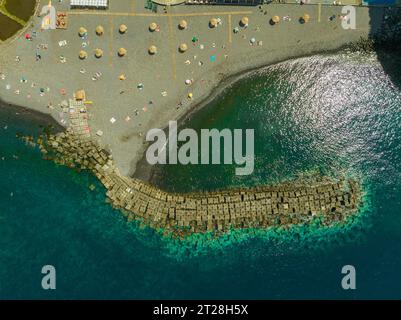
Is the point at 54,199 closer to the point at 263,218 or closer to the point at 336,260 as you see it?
the point at 263,218

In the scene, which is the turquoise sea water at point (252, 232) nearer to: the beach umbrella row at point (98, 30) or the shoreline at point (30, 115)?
the shoreline at point (30, 115)

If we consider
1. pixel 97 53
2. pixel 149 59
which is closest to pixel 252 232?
pixel 149 59

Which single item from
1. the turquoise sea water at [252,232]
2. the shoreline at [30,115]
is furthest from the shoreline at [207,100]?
the shoreline at [30,115]

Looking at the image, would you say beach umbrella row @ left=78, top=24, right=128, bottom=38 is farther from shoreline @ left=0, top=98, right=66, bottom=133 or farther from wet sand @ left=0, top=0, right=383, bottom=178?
shoreline @ left=0, top=98, right=66, bottom=133

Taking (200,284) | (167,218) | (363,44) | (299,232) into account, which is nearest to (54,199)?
(167,218)

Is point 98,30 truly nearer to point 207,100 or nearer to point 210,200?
point 207,100

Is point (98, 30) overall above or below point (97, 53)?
above
